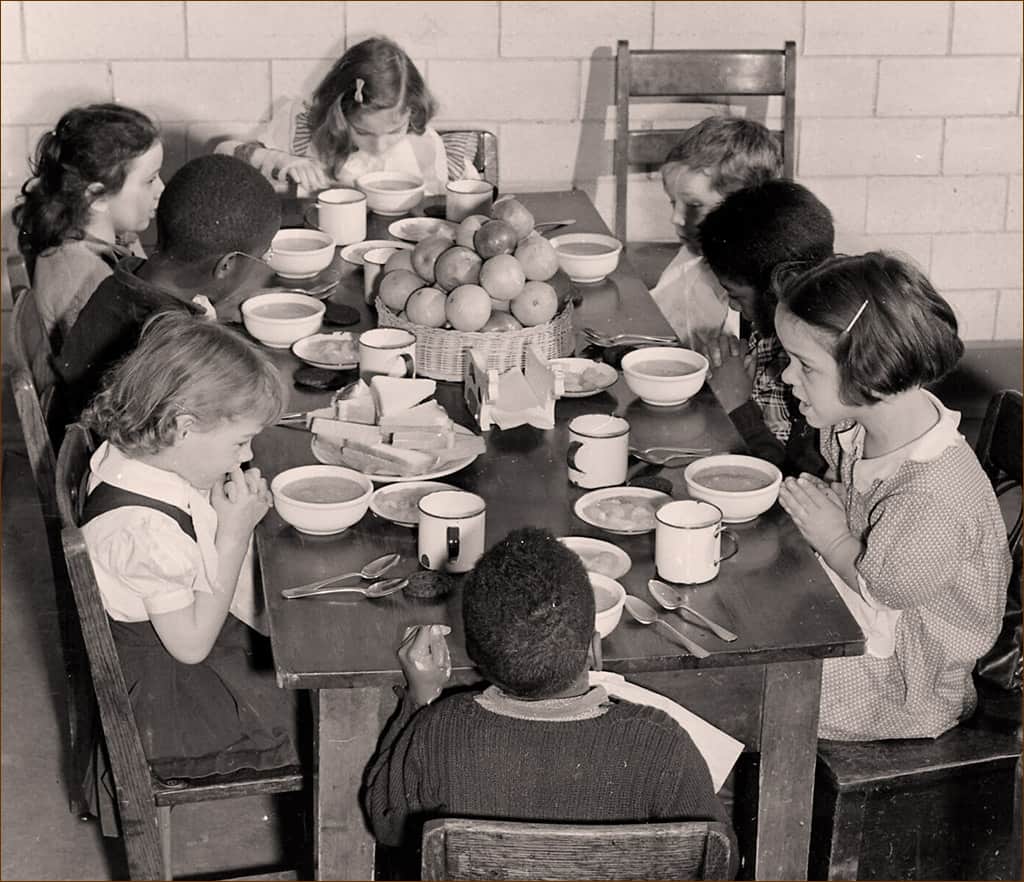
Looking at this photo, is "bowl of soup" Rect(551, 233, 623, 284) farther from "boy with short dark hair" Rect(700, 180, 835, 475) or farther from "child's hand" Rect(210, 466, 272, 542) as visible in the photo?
"child's hand" Rect(210, 466, 272, 542)

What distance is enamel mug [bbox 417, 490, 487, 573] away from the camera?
2539mm

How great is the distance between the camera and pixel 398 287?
3.39 m

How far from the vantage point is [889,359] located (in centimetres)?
272

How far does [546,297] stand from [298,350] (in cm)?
57

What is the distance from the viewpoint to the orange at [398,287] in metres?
3.39

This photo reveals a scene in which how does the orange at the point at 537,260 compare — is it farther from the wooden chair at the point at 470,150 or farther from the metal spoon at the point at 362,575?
the wooden chair at the point at 470,150

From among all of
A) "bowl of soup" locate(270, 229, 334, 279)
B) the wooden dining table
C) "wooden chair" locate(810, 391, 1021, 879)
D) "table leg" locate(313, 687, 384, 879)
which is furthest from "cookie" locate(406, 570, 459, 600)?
"bowl of soup" locate(270, 229, 334, 279)

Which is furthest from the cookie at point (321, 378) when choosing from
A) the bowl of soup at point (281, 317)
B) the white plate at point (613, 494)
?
the white plate at point (613, 494)

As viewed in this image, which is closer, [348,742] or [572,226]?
[348,742]

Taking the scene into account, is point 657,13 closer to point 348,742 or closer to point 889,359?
point 889,359

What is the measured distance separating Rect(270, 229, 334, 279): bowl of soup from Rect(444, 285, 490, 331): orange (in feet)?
2.41

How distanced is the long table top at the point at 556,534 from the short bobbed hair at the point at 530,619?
293 mm

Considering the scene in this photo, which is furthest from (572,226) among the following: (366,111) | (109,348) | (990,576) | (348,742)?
(348,742)

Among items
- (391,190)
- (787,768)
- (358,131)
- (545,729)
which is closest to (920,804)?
(787,768)
